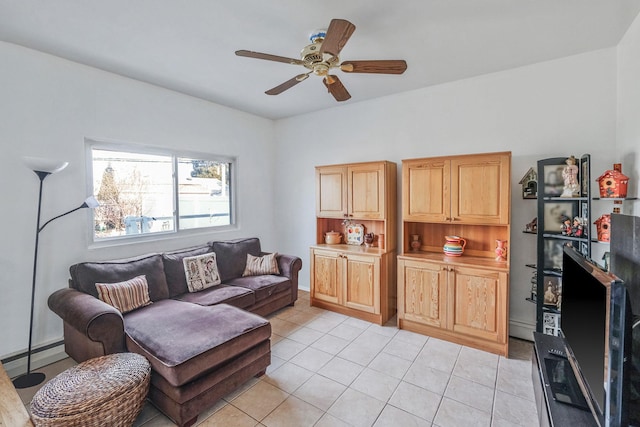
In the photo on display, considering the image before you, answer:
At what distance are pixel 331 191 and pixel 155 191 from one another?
221cm

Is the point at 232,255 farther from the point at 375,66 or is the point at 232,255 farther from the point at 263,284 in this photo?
the point at 375,66

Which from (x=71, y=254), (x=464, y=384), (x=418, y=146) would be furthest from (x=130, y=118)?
(x=464, y=384)

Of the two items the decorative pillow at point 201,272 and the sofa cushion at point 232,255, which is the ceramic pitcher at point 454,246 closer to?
the sofa cushion at point 232,255

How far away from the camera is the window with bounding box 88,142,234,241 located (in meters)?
3.14

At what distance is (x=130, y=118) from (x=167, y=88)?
59 cm

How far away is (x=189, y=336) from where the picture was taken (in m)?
2.14

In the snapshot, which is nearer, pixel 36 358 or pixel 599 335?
pixel 599 335

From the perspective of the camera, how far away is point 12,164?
2.50 metres

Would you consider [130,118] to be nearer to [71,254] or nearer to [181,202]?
[181,202]

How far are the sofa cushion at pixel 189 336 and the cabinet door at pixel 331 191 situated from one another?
1826mm

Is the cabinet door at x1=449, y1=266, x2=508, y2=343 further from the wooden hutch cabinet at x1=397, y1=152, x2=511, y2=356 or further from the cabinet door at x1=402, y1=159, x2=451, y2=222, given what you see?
the cabinet door at x1=402, y1=159, x2=451, y2=222

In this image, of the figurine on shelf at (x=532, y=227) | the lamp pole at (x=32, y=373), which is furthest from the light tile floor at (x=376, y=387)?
the figurine on shelf at (x=532, y=227)

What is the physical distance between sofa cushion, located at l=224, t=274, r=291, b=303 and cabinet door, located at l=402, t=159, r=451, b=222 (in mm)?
1742

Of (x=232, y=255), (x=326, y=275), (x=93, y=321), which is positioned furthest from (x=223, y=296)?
(x=326, y=275)
